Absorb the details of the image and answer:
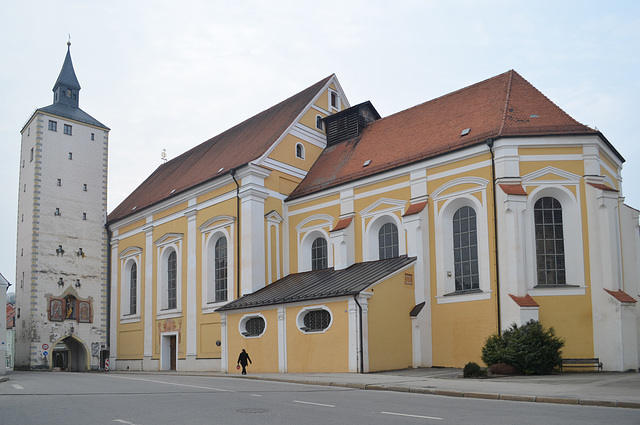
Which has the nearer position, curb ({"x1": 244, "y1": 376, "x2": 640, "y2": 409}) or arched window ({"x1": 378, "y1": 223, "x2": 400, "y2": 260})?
curb ({"x1": 244, "y1": 376, "x2": 640, "y2": 409})

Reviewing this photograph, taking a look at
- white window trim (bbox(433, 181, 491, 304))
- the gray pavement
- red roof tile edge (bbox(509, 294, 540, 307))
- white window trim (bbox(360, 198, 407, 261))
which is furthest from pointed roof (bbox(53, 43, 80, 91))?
red roof tile edge (bbox(509, 294, 540, 307))

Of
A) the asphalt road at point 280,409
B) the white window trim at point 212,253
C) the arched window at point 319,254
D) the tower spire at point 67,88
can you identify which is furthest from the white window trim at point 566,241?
the tower spire at point 67,88

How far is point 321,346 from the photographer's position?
77.1 feet

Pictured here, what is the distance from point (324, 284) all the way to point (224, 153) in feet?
47.7

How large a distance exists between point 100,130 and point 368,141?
23223 mm

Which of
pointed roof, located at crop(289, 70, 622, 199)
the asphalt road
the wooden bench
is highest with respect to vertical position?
pointed roof, located at crop(289, 70, 622, 199)

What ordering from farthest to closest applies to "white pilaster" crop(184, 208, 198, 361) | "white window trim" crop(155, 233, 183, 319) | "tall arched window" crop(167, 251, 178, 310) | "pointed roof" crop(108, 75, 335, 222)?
1. "tall arched window" crop(167, 251, 178, 310)
2. "white window trim" crop(155, 233, 183, 319)
3. "pointed roof" crop(108, 75, 335, 222)
4. "white pilaster" crop(184, 208, 198, 361)

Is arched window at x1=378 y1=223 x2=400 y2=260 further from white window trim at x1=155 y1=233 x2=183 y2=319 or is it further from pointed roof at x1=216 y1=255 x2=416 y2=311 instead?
white window trim at x1=155 y1=233 x2=183 y2=319

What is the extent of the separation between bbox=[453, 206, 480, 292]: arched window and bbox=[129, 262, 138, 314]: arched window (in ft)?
76.2

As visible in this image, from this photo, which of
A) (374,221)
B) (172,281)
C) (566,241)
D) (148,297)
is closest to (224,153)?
(172,281)

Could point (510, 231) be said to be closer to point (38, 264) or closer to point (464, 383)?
point (464, 383)

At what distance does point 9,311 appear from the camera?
53.2 meters

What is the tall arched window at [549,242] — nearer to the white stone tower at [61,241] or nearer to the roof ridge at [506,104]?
the roof ridge at [506,104]

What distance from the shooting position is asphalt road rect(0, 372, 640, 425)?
31.9ft
